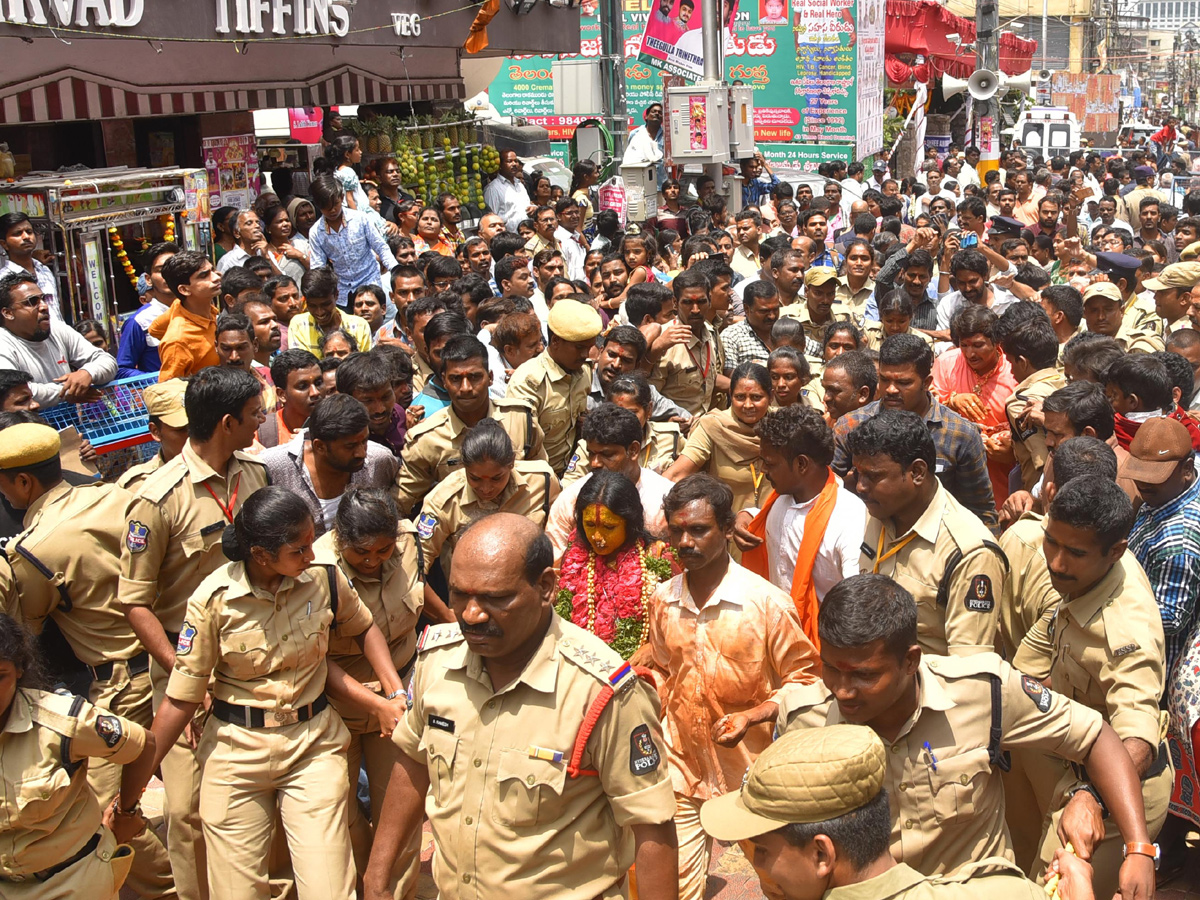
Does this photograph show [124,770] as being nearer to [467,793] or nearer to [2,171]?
[467,793]

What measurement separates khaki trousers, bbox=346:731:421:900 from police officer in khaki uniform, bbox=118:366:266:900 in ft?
1.80

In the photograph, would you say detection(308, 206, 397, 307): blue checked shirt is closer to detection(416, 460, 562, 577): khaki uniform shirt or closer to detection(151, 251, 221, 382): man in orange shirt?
detection(151, 251, 221, 382): man in orange shirt

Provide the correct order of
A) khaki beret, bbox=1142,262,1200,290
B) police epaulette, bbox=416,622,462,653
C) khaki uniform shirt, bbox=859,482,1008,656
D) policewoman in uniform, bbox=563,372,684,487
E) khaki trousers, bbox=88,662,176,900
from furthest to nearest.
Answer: khaki beret, bbox=1142,262,1200,290 → policewoman in uniform, bbox=563,372,684,487 → khaki trousers, bbox=88,662,176,900 → khaki uniform shirt, bbox=859,482,1008,656 → police epaulette, bbox=416,622,462,653

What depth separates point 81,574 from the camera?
14.8ft

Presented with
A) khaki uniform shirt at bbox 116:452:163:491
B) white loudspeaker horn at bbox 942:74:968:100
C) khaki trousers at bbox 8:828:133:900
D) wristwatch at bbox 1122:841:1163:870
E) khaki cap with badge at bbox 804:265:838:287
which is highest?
white loudspeaker horn at bbox 942:74:968:100

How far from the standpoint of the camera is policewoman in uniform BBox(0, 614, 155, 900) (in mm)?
3459

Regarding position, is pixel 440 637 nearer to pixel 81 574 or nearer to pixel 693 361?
pixel 81 574

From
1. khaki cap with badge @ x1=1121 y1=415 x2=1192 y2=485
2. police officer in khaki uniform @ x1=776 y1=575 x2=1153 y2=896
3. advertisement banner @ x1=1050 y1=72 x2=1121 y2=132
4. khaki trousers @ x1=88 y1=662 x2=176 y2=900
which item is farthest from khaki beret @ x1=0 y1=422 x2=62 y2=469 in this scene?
advertisement banner @ x1=1050 y1=72 x2=1121 y2=132

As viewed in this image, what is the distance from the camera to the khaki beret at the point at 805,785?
8.07 feet

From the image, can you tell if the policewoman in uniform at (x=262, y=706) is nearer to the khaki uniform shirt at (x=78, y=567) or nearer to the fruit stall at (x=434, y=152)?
the khaki uniform shirt at (x=78, y=567)

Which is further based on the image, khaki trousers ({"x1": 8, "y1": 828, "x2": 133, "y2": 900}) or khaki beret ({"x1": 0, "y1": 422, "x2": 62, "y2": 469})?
khaki beret ({"x1": 0, "y1": 422, "x2": 62, "y2": 469})

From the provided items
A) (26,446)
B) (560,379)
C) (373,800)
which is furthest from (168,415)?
(560,379)

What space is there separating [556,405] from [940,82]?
34741mm

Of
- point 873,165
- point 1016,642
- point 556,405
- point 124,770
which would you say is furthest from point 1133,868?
point 873,165
